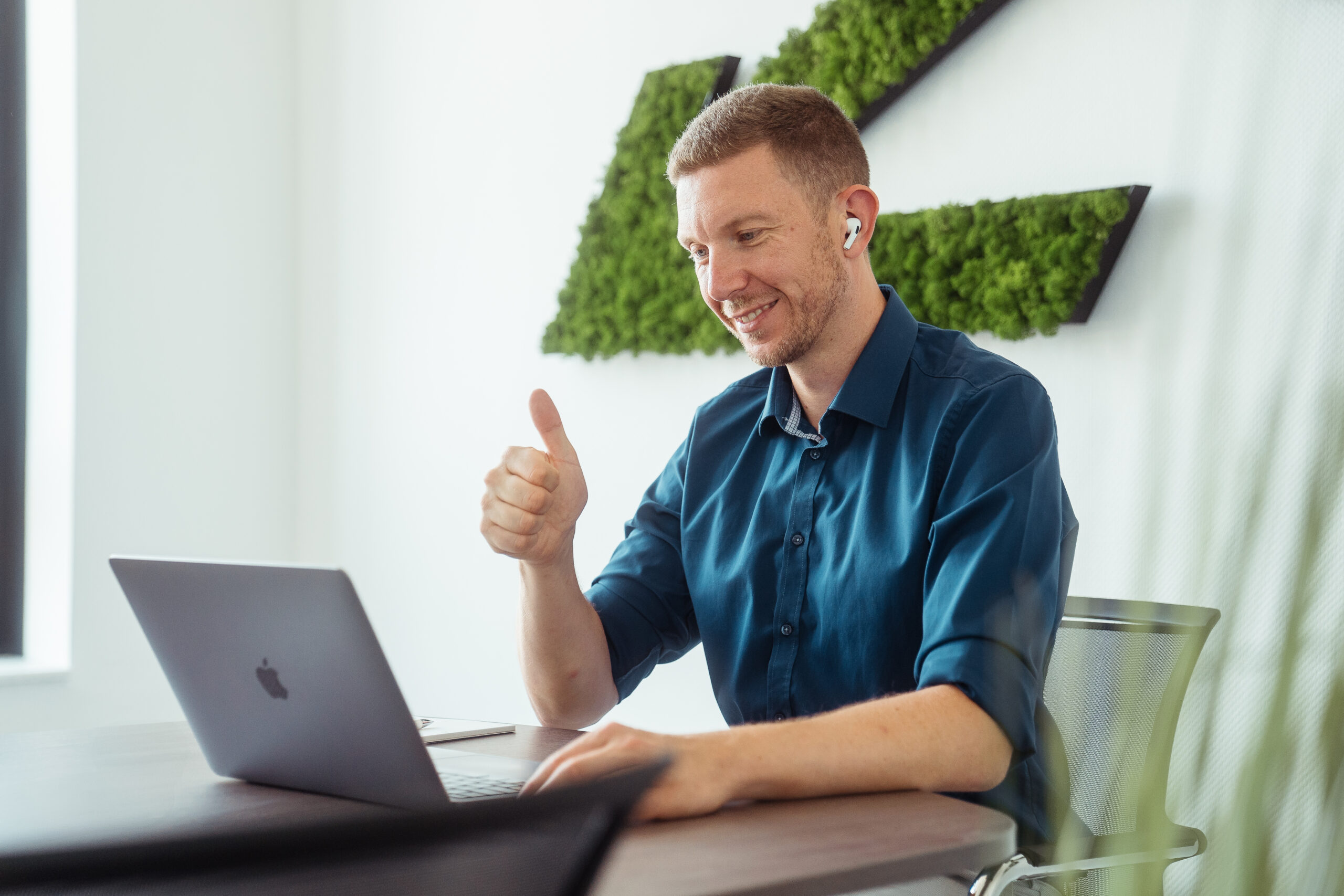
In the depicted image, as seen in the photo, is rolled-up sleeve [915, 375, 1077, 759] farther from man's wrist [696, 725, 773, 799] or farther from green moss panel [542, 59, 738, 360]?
green moss panel [542, 59, 738, 360]

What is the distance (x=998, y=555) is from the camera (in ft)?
3.94

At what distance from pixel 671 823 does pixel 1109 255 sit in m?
1.37

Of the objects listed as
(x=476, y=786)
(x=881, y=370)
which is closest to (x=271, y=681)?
(x=476, y=786)

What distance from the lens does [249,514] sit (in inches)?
139

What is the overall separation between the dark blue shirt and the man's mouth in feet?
0.31

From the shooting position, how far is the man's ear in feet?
5.22

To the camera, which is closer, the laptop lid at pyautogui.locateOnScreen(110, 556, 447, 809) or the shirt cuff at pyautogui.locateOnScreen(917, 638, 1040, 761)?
the laptop lid at pyautogui.locateOnScreen(110, 556, 447, 809)

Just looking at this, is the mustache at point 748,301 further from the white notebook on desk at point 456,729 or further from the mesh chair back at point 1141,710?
the mesh chair back at point 1141,710

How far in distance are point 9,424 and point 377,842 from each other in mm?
3247

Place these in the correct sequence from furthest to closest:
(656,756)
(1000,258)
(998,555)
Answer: (1000,258), (998,555), (656,756)

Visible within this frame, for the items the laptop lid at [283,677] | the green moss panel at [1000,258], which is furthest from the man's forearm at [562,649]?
the green moss panel at [1000,258]

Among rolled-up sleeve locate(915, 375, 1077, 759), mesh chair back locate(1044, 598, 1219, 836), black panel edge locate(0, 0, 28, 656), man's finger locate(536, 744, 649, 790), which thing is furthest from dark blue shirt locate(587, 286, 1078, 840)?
black panel edge locate(0, 0, 28, 656)

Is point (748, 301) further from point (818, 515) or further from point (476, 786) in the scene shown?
point (476, 786)

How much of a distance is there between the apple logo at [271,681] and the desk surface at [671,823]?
0.31 ft
